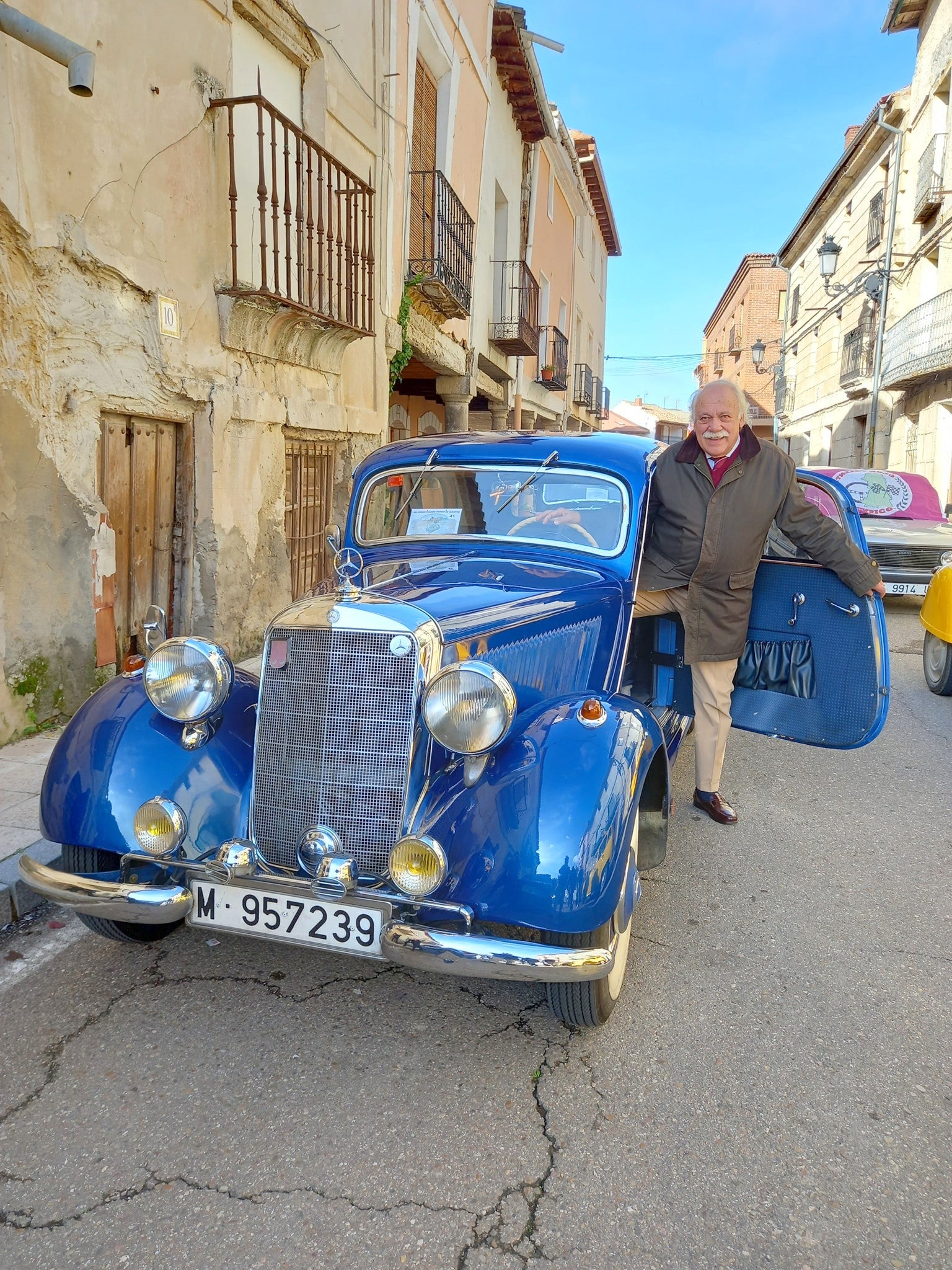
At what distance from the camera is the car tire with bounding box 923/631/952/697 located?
20.3ft

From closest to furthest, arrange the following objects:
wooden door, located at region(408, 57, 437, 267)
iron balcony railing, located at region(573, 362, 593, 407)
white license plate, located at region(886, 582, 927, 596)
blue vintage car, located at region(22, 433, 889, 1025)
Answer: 1. blue vintage car, located at region(22, 433, 889, 1025)
2. white license plate, located at region(886, 582, 927, 596)
3. wooden door, located at region(408, 57, 437, 267)
4. iron balcony railing, located at region(573, 362, 593, 407)

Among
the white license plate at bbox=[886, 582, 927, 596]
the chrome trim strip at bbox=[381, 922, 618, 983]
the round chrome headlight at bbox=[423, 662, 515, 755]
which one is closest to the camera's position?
the chrome trim strip at bbox=[381, 922, 618, 983]

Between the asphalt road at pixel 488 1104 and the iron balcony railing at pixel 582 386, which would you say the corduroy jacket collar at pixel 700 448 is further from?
the iron balcony railing at pixel 582 386

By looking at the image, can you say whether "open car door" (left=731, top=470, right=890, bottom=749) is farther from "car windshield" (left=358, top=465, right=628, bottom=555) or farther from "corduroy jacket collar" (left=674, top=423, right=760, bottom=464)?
"car windshield" (left=358, top=465, right=628, bottom=555)

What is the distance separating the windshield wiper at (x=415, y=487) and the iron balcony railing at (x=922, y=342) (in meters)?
14.1

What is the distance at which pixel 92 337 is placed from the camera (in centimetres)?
489

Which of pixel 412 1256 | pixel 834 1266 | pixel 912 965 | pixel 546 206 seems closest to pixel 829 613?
pixel 912 965

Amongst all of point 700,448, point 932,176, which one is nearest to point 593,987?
point 700,448

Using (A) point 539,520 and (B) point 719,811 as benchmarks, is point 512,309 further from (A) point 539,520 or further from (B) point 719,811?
(B) point 719,811

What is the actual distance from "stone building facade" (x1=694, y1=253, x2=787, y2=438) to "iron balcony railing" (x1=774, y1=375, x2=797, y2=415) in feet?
10.3

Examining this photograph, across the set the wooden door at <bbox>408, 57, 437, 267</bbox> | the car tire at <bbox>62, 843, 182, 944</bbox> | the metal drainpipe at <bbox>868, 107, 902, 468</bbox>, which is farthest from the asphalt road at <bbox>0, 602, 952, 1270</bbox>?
the metal drainpipe at <bbox>868, 107, 902, 468</bbox>

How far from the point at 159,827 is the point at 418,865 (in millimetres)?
742

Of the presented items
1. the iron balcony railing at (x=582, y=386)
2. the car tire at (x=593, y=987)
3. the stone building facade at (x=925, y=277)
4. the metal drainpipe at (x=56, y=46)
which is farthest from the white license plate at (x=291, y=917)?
the iron balcony railing at (x=582, y=386)

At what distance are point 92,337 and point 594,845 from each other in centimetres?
430
